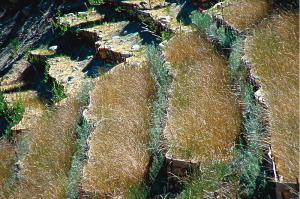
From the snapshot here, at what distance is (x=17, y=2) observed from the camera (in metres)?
14.3

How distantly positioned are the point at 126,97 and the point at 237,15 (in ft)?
7.50

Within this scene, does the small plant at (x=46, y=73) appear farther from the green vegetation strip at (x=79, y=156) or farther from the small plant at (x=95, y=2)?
the green vegetation strip at (x=79, y=156)

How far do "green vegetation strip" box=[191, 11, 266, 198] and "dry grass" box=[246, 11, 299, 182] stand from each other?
4.7 inches

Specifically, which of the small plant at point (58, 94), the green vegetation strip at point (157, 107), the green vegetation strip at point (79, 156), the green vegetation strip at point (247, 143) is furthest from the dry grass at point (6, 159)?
the green vegetation strip at point (247, 143)

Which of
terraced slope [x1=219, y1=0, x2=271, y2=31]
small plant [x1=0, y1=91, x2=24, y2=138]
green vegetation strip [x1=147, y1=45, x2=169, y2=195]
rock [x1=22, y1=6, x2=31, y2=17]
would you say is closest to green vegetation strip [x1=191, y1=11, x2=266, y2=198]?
Answer: green vegetation strip [x1=147, y1=45, x2=169, y2=195]

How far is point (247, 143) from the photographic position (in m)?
3.20

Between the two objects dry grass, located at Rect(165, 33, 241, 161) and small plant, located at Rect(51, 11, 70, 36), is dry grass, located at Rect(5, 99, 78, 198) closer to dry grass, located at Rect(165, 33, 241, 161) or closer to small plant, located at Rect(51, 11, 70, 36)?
dry grass, located at Rect(165, 33, 241, 161)

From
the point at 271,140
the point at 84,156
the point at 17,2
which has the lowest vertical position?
the point at 17,2

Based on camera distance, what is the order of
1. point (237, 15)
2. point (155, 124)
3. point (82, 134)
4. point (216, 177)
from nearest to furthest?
1. point (216, 177)
2. point (155, 124)
3. point (82, 134)
4. point (237, 15)

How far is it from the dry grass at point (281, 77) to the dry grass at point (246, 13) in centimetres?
40

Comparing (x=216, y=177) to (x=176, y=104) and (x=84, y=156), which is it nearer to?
(x=176, y=104)

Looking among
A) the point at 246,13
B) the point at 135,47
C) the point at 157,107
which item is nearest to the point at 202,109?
Answer: the point at 157,107

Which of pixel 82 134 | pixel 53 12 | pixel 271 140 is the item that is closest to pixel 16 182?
pixel 82 134

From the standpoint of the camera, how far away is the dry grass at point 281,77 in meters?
2.85
